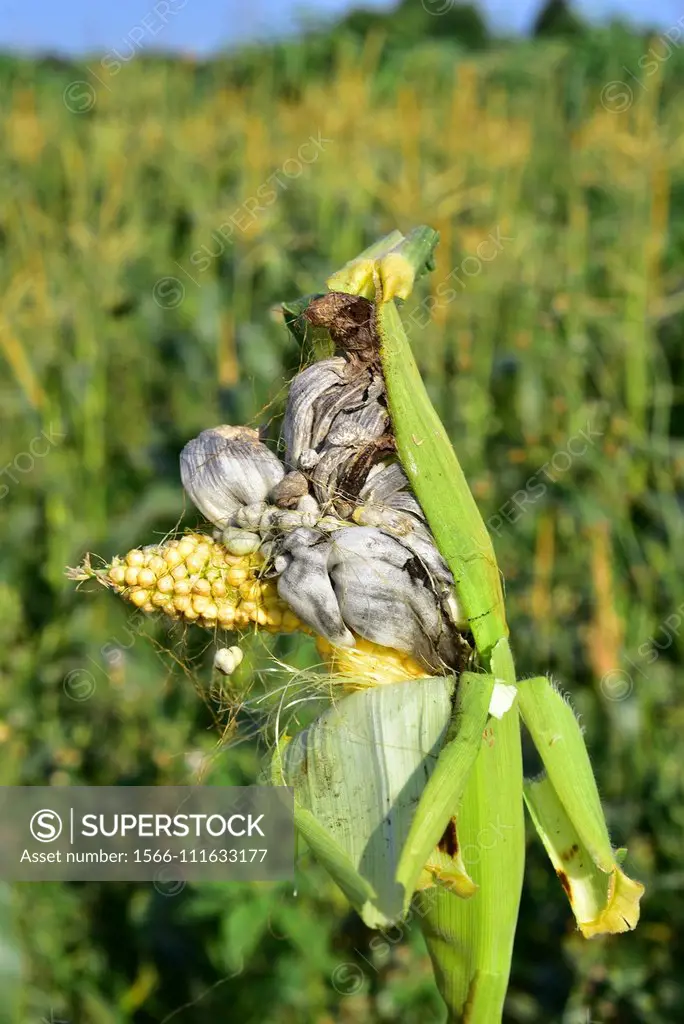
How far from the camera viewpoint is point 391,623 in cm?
127

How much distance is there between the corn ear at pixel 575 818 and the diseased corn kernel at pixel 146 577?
50 centimetres

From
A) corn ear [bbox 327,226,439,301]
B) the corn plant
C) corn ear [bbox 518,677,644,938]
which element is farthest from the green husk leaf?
corn ear [bbox 327,226,439,301]

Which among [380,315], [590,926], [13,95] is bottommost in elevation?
[13,95]

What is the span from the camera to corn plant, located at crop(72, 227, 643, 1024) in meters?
1.23

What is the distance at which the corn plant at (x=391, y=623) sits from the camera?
1.23 metres

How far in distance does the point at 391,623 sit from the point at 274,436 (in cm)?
63

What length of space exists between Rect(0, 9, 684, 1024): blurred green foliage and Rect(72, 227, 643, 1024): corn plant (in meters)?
0.21

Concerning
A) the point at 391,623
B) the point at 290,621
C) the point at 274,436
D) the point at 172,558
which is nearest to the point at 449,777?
the point at 391,623

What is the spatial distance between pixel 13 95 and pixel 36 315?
641 cm

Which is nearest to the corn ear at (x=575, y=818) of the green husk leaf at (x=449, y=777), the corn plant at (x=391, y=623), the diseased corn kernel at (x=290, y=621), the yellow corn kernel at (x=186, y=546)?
the corn plant at (x=391, y=623)

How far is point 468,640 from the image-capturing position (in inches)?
50.9

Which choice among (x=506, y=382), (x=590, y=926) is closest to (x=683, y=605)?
(x=506, y=382)

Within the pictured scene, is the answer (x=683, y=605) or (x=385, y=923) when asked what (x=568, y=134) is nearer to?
(x=683, y=605)

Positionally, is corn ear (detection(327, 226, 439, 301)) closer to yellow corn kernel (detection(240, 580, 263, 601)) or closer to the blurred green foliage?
the blurred green foliage
